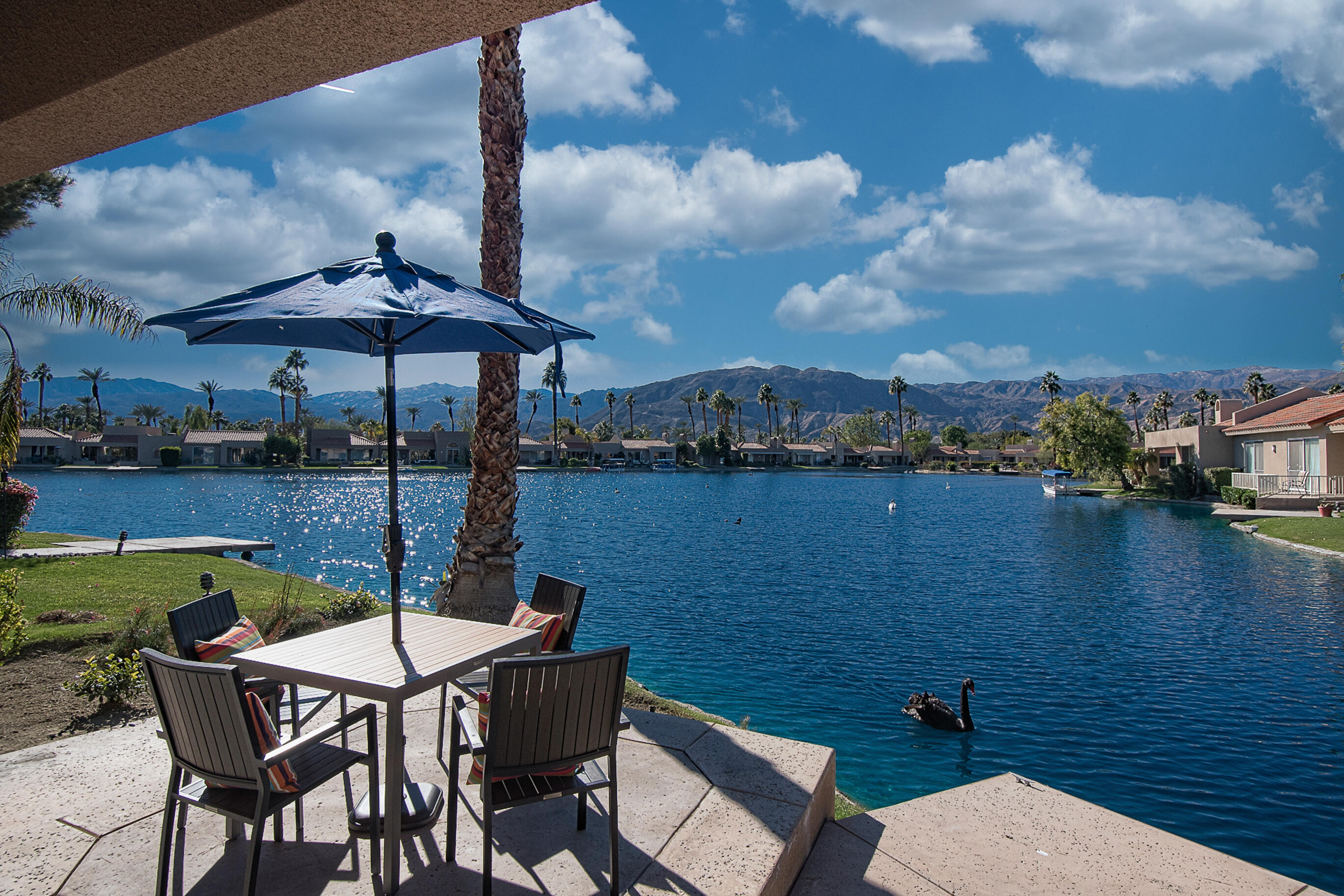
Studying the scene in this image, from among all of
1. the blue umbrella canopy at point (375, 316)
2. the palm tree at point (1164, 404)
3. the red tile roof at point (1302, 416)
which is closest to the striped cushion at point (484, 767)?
the blue umbrella canopy at point (375, 316)

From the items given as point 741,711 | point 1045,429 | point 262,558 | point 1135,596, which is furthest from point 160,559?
point 1045,429

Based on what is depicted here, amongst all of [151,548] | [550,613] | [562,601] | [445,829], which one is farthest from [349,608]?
[151,548]

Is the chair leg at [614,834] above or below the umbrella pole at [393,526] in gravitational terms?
below

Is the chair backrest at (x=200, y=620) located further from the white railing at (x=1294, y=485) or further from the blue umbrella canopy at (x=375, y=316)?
the white railing at (x=1294, y=485)

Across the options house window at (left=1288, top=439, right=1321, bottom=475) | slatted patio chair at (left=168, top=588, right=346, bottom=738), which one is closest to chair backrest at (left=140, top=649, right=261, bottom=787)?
slatted patio chair at (left=168, top=588, right=346, bottom=738)

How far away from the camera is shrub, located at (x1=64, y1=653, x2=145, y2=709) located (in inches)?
202

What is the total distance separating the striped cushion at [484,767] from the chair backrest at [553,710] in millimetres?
35

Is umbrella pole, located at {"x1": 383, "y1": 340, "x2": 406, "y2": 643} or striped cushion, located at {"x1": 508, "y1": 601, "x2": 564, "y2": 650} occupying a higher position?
umbrella pole, located at {"x1": 383, "y1": 340, "x2": 406, "y2": 643}

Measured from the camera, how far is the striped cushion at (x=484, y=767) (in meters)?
3.00

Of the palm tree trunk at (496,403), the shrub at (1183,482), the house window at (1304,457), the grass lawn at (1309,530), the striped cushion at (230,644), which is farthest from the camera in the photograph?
the shrub at (1183,482)

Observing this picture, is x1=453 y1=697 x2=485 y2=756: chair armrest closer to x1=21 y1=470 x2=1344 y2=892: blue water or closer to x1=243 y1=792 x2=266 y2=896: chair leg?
x1=243 y1=792 x2=266 y2=896: chair leg

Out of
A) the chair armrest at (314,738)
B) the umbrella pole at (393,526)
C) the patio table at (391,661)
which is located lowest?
the chair armrest at (314,738)

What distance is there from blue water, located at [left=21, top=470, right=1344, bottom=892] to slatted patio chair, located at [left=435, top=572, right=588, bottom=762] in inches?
155

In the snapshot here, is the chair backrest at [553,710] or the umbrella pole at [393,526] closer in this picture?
the chair backrest at [553,710]
